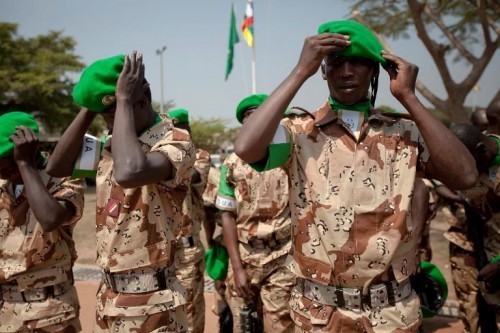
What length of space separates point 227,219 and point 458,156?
→ 2471 millimetres

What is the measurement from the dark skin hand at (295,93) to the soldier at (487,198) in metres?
1.64

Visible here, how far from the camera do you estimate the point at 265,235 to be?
3986 mm

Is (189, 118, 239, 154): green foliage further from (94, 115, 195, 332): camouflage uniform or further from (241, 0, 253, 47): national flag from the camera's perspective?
(94, 115, 195, 332): camouflage uniform

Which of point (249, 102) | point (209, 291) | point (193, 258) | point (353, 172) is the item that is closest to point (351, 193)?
point (353, 172)

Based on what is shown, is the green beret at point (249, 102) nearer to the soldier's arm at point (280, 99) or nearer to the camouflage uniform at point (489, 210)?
the camouflage uniform at point (489, 210)

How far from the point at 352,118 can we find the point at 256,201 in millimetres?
1953

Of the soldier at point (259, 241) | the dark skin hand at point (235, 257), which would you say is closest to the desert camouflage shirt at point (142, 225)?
the dark skin hand at point (235, 257)

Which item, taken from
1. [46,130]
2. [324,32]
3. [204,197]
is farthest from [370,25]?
[46,130]

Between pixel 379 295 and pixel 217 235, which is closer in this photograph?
pixel 379 295

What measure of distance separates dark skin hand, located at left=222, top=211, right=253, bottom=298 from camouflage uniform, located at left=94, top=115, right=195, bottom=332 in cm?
132

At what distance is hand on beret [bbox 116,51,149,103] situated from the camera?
93.0 inches

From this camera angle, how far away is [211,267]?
4828 millimetres

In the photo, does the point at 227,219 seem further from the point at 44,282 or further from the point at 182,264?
the point at 44,282

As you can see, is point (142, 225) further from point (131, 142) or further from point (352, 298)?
point (352, 298)
